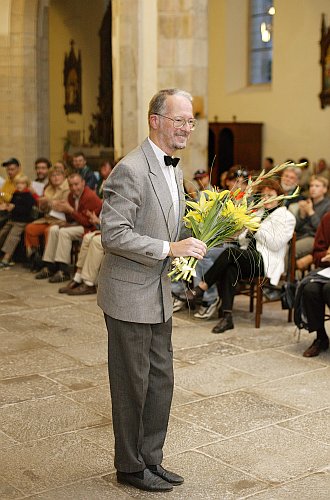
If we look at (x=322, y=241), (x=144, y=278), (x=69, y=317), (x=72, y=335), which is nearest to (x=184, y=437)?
(x=144, y=278)

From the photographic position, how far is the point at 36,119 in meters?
16.6

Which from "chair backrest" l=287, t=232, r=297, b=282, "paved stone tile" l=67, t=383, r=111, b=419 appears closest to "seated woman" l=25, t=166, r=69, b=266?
"chair backrest" l=287, t=232, r=297, b=282

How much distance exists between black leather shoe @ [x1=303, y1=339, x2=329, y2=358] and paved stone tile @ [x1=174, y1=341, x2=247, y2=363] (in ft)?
1.62

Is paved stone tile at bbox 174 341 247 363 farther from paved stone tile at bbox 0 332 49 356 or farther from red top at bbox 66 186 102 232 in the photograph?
red top at bbox 66 186 102 232

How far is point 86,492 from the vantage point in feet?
13.0

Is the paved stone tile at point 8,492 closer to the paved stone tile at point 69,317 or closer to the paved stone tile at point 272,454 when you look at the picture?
the paved stone tile at point 272,454

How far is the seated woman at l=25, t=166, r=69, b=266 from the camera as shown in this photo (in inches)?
411

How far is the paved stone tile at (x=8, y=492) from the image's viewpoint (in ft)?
12.8

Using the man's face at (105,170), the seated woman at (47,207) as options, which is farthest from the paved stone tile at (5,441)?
the man's face at (105,170)

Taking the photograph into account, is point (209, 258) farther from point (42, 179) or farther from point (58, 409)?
point (42, 179)

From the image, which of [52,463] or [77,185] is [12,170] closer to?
[77,185]

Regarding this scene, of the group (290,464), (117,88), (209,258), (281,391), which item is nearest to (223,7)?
(117,88)

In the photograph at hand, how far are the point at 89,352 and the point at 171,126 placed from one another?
124 inches

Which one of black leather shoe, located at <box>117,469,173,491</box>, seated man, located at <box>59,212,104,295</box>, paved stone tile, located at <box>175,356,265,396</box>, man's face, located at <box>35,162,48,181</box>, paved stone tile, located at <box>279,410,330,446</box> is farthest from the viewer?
man's face, located at <box>35,162,48,181</box>
